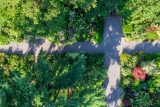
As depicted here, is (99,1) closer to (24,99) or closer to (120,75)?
(120,75)

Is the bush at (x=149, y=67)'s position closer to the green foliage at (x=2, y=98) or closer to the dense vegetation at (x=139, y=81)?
the dense vegetation at (x=139, y=81)

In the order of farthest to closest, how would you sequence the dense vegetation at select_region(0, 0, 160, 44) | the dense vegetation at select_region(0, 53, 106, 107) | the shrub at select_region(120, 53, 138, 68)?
the shrub at select_region(120, 53, 138, 68), the dense vegetation at select_region(0, 0, 160, 44), the dense vegetation at select_region(0, 53, 106, 107)

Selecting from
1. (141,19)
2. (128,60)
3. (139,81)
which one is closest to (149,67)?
(139,81)

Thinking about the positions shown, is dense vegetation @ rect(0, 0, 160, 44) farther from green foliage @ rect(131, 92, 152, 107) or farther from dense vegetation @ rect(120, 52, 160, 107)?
green foliage @ rect(131, 92, 152, 107)

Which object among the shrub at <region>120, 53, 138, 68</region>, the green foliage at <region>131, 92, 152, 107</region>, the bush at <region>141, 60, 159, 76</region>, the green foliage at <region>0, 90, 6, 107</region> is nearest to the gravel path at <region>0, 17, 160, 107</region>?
the shrub at <region>120, 53, 138, 68</region>

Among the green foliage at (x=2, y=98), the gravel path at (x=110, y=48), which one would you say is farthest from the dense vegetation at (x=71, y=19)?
the green foliage at (x=2, y=98)

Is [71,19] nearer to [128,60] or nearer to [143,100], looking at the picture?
[128,60]

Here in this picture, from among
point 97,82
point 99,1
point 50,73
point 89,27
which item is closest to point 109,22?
point 89,27
